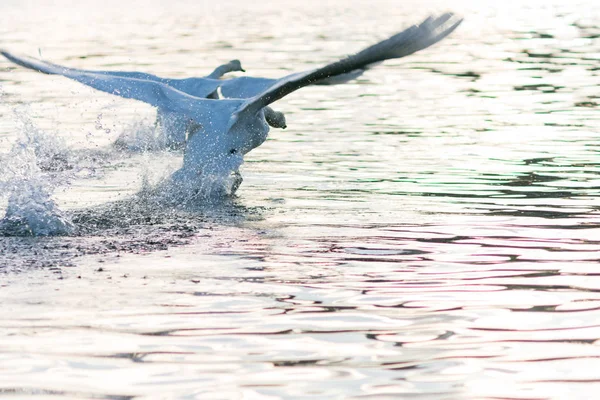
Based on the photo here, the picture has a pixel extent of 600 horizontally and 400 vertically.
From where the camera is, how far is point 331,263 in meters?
10.9

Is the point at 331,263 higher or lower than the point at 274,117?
lower

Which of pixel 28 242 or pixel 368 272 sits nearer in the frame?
pixel 368 272

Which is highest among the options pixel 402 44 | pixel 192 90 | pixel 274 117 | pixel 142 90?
pixel 402 44

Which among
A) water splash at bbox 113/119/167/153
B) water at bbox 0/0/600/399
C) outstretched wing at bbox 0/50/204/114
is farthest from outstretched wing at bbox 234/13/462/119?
water splash at bbox 113/119/167/153

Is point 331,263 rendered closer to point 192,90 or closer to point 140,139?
point 192,90

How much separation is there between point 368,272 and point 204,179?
4.29m

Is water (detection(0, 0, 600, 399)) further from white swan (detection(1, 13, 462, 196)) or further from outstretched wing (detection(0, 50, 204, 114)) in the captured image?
outstretched wing (detection(0, 50, 204, 114))

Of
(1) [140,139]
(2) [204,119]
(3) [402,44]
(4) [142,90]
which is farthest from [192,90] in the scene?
Result: (3) [402,44]

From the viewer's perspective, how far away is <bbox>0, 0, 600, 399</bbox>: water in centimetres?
775

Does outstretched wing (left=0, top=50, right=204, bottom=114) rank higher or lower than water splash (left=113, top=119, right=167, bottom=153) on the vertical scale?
higher

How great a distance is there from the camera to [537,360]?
26.1 feet

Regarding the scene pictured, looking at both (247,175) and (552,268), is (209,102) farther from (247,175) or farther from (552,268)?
(552,268)

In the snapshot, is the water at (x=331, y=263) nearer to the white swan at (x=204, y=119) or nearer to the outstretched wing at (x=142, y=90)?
the white swan at (x=204, y=119)

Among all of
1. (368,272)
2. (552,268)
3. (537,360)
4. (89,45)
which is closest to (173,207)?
(368,272)
